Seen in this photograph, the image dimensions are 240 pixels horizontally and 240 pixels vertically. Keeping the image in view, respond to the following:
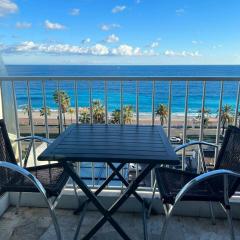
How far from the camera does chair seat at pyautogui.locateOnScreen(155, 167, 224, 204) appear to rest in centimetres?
201

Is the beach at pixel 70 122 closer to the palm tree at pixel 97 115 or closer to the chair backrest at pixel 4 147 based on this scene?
the palm tree at pixel 97 115

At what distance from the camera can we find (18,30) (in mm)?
43156

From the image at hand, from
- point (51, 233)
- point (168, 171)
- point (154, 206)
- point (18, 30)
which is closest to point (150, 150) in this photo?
point (168, 171)

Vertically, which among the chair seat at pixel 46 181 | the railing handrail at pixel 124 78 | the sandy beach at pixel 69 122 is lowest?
the sandy beach at pixel 69 122

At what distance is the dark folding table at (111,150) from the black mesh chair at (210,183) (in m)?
0.24

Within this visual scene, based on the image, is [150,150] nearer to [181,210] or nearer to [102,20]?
[181,210]

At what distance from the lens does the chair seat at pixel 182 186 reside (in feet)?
6.59

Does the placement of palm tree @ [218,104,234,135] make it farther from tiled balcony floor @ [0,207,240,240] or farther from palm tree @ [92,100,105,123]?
palm tree @ [92,100,105,123]

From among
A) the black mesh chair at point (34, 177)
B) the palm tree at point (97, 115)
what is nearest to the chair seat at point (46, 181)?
the black mesh chair at point (34, 177)

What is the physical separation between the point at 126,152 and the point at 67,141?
20.4 inches

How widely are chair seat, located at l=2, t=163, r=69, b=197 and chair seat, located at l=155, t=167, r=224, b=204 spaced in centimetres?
78

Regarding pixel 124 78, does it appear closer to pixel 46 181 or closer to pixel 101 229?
pixel 46 181

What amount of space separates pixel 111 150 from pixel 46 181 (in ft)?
2.35

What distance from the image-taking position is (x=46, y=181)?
2.34m
